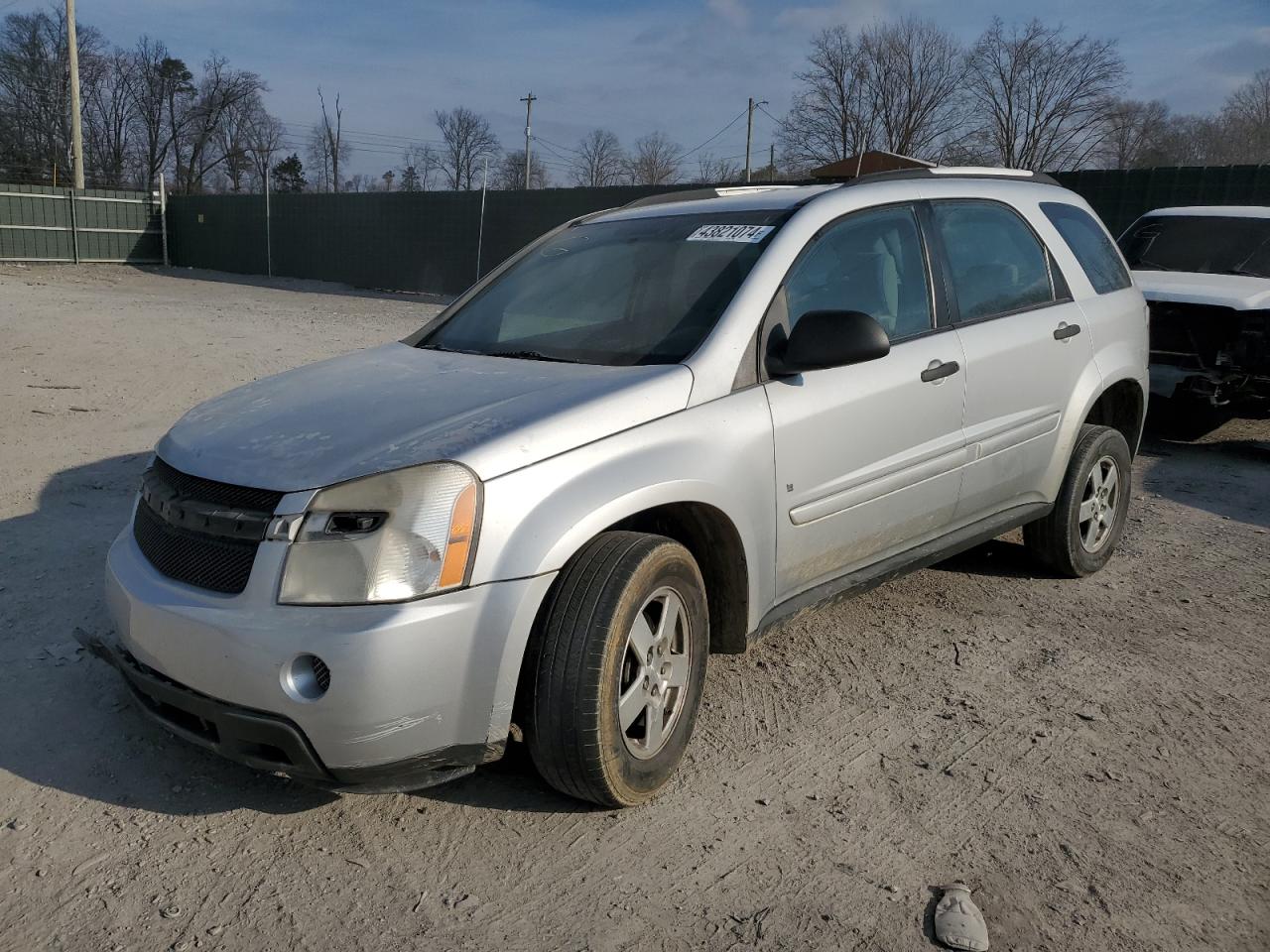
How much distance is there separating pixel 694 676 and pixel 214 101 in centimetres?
7711

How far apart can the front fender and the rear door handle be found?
0.88m

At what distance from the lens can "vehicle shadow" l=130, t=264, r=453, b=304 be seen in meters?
25.5

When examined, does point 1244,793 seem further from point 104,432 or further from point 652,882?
point 104,432

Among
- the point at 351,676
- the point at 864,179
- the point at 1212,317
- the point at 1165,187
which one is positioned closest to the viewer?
the point at 351,676

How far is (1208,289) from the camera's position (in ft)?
27.1

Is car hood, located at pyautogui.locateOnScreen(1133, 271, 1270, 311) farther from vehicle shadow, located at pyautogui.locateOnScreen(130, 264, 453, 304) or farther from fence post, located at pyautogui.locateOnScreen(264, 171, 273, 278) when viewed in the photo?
fence post, located at pyautogui.locateOnScreen(264, 171, 273, 278)

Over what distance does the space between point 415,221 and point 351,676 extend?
25.3 meters

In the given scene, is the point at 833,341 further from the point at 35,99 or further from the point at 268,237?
the point at 35,99

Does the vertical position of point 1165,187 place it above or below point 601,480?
above

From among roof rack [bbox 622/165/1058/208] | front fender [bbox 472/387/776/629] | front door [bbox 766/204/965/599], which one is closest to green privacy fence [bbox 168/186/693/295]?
roof rack [bbox 622/165/1058/208]

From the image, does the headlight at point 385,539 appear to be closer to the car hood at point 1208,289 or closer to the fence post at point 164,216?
the car hood at point 1208,289

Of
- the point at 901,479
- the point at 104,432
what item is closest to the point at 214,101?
the point at 104,432

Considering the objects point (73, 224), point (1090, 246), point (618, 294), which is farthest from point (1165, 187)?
point (73, 224)

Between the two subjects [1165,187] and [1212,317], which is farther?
[1165,187]
